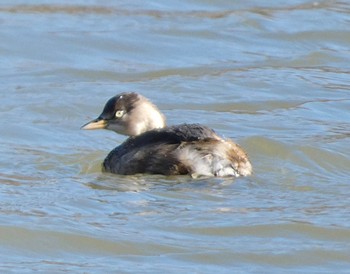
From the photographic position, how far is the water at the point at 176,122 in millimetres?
8805

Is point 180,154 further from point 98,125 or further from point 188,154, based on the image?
point 98,125

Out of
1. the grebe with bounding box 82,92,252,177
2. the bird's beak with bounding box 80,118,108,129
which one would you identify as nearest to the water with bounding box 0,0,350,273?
the grebe with bounding box 82,92,252,177

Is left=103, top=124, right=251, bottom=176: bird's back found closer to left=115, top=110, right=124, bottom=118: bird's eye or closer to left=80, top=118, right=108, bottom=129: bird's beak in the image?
left=115, top=110, right=124, bottom=118: bird's eye

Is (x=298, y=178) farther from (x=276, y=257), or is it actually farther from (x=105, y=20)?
(x=105, y=20)

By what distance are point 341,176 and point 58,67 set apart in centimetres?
435

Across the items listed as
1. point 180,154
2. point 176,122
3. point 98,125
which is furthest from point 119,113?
point 176,122

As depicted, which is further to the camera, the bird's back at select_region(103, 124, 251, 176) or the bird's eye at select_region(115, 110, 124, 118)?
the bird's eye at select_region(115, 110, 124, 118)

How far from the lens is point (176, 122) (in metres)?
12.3

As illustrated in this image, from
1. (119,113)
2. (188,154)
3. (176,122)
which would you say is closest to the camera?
(188,154)

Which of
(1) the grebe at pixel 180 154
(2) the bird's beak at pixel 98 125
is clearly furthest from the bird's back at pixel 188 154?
(2) the bird's beak at pixel 98 125

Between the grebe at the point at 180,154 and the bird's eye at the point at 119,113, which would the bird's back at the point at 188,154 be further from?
the bird's eye at the point at 119,113

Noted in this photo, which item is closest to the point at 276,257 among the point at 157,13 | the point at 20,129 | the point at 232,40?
the point at 20,129

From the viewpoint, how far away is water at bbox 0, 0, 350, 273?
→ 8.80 meters

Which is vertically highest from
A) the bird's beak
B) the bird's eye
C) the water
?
the bird's eye
